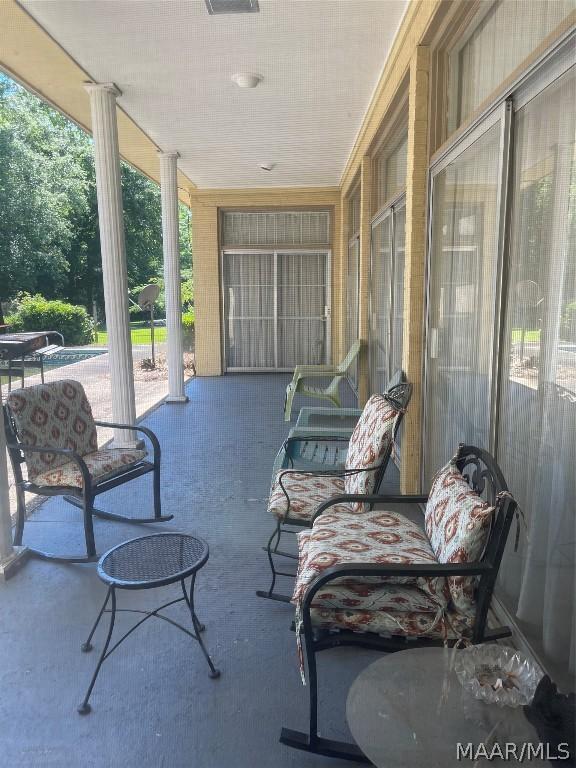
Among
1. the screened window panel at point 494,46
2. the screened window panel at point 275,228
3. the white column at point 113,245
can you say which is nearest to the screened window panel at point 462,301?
the screened window panel at point 494,46

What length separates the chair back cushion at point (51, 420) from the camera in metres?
2.67

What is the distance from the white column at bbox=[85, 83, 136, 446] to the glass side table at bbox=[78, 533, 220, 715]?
2500mm

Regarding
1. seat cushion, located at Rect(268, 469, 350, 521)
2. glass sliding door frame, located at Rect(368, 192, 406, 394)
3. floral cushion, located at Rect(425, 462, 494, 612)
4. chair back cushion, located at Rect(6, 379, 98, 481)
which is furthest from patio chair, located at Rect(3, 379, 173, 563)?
glass sliding door frame, located at Rect(368, 192, 406, 394)

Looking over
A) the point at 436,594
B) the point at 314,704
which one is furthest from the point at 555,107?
the point at 314,704

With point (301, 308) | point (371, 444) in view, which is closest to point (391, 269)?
point (371, 444)

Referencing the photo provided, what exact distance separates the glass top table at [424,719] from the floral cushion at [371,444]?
96cm

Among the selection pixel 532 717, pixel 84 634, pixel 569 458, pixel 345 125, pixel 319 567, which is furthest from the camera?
pixel 345 125

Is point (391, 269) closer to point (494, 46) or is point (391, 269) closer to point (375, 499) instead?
point (494, 46)

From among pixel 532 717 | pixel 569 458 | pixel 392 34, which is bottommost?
pixel 532 717

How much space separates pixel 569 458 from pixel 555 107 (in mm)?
960

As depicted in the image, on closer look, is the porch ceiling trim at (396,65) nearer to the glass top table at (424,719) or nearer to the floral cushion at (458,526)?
the floral cushion at (458,526)

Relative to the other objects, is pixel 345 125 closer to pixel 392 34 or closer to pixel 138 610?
pixel 392 34

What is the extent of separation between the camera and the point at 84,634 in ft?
6.70

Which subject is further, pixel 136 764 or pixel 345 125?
pixel 345 125
